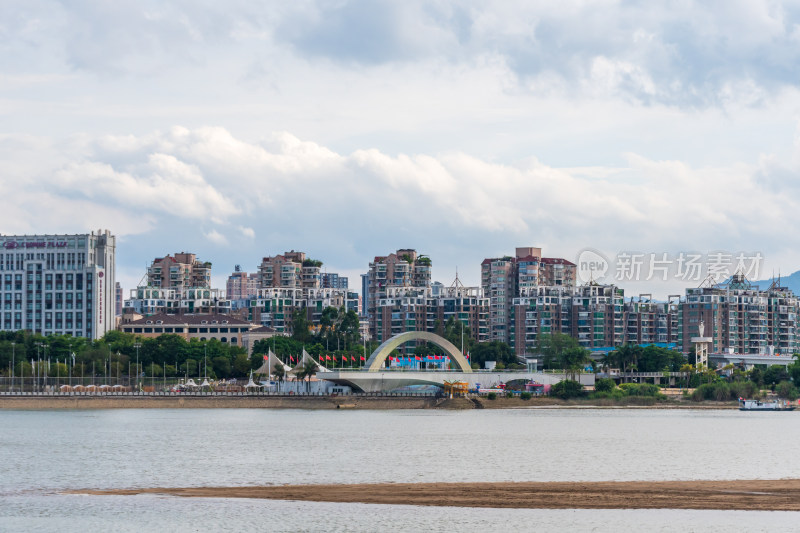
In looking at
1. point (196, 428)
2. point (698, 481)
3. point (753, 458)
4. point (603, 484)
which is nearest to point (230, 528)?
point (603, 484)

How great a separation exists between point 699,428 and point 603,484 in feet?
226

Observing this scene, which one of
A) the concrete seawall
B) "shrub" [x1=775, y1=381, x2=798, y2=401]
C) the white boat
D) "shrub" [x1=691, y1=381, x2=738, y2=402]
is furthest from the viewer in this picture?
"shrub" [x1=775, y1=381, x2=798, y2=401]

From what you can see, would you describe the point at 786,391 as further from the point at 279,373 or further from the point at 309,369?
the point at 279,373

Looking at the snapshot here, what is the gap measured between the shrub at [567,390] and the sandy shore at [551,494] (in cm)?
12734

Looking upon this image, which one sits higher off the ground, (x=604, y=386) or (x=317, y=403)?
(x=604, y=386)

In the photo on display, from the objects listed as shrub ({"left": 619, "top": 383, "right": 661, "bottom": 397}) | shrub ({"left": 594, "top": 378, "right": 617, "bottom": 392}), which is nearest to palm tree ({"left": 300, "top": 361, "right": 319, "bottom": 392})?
shrub ({"left": 594, "top": 378, "right": 617, "bottom": 392})

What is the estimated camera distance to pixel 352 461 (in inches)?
3150

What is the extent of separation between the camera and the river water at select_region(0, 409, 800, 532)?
51188 millimetres

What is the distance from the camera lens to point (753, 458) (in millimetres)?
84312

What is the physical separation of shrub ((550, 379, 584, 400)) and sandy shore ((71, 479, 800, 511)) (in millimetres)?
127336

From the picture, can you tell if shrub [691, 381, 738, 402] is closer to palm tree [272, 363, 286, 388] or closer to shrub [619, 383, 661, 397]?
shrub [619, 383, 661, 397]

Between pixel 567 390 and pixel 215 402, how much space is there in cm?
5584

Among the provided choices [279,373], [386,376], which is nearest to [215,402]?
[279,373]

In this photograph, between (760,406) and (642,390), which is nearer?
(760,406)
